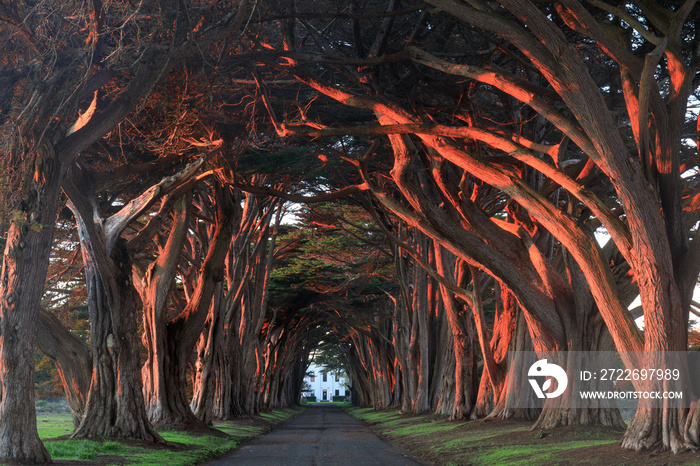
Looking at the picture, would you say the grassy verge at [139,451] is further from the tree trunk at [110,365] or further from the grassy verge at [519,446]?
the grassy verge at [519,446]

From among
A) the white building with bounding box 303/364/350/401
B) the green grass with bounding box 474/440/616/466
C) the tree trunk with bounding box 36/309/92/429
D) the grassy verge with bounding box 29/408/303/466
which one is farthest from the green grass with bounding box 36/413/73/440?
the white building with bounding box 303/364/350/401

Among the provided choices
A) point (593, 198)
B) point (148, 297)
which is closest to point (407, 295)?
point (148, 297)

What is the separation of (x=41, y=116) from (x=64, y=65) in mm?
723

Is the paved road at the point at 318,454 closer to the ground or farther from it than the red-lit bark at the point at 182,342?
closer to the ground

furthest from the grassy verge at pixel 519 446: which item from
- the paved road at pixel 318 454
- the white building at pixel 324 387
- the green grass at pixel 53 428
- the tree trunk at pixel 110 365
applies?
the white building at pixel 324 387

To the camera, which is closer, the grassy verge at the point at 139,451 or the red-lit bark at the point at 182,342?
the grassy verge at the point at 139,451

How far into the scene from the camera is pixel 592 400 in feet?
40.3

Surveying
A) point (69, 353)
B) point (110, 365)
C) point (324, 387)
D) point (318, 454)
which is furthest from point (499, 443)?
point (324, 387)

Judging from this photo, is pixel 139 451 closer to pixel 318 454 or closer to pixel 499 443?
pixel 318 454

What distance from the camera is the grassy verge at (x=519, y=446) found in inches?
317

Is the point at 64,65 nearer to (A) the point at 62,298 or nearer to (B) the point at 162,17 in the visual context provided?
(B) the point at 162,17

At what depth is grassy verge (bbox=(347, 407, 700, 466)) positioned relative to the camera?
806cm

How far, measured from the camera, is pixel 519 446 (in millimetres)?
10664

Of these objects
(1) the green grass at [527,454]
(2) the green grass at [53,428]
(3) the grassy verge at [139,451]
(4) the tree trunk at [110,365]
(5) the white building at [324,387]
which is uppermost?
(4) the tree trunk at [110,365]
